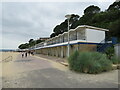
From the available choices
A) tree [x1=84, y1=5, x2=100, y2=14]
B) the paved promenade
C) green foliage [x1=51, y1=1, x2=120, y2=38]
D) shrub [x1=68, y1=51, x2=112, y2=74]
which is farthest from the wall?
tree [x1=84, y1=5, x2=100, y2=14]

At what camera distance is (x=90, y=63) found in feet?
25.9

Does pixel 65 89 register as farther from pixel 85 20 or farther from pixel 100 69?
pixel 85 20

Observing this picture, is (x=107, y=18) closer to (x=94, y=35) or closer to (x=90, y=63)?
(x=94, y=35)

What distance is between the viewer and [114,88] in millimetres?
4945

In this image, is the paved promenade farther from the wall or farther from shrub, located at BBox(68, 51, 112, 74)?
the wall

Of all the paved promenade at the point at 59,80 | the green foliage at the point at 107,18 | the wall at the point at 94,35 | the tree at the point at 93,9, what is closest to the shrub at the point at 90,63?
the paved promenade at the point at 59,80

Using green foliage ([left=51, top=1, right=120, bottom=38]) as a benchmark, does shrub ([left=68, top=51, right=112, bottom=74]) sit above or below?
below

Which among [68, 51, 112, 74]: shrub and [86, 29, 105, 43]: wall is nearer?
[68, 51, 112, 74]: shrub

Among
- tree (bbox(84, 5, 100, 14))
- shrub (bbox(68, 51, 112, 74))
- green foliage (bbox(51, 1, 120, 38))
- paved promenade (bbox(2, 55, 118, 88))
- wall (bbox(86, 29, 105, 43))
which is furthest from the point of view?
tree (bbox(84, 5, 100, 14))

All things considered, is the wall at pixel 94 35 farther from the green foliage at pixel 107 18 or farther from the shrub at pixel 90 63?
the shrub at pixel 90 63

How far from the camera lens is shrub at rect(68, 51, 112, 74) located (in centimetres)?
788

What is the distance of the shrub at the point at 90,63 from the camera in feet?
25.9

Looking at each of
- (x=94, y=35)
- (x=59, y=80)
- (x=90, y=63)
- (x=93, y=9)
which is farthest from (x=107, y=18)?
(x=59, y=80)

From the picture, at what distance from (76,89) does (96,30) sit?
16.9 meters
